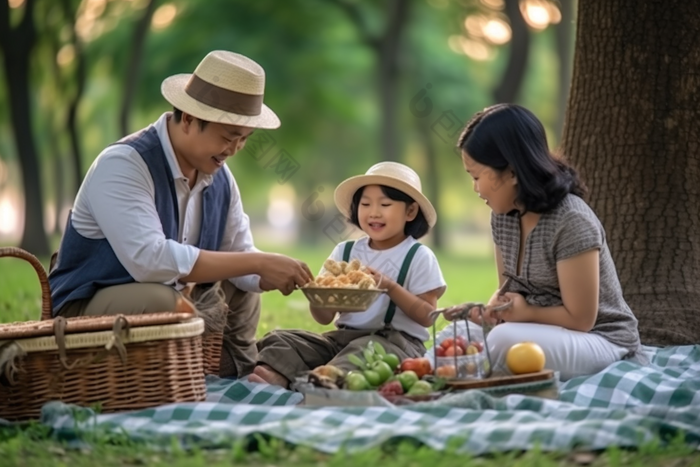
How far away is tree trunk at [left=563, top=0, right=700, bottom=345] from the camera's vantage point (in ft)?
22.4

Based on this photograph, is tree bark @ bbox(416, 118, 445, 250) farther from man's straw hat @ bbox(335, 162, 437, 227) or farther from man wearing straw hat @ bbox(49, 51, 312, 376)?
man wearing straw hat @ bbox(49, 51, 312, 376)

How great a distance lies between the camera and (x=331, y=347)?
5988 mm

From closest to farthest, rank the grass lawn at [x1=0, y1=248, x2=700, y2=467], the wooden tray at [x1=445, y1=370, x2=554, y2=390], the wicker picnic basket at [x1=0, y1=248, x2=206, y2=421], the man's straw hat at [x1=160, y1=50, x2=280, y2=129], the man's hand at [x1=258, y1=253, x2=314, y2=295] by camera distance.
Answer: the grass lawn at [x1=0, y1=248, x2=700, y2=467]
the wicker picnic basket at [x1=0, y1=248, x2=206, y2=421]
the wooden tray at [x1=445, y1=370, x2=554, y2=390]
the man's hand at [x1=258, y1=253, x2=314, y2=295]
the man's straw hat at [x1=160, y1=50, x2=280, y2=129]

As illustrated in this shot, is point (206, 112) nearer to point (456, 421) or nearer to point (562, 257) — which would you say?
point (562, 257)

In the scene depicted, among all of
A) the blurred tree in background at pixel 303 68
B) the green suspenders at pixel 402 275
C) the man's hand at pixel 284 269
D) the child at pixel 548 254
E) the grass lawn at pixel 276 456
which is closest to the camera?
the grass lawn at pixel 276 456

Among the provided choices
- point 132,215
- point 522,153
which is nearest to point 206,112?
point 132,215

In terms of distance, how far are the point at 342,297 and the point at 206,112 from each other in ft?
4.06

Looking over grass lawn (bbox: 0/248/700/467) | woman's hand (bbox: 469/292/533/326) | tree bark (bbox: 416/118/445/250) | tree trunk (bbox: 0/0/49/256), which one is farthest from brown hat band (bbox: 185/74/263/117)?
tree bark (bbox: 416/118/445/250)

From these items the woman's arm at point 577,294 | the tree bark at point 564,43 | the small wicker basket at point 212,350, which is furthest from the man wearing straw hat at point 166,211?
the tree bark at point 564,43

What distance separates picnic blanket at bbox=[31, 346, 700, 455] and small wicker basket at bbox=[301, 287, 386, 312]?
2.22 ft

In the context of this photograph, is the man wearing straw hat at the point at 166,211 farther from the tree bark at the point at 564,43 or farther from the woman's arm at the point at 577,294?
the tree bark at the point at 564,43

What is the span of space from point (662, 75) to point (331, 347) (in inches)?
112

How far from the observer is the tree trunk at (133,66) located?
846 inches

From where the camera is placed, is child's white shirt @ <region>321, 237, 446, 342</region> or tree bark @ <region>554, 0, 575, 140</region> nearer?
child's white shirt @ <region>321, 237, 446, 342</region>
